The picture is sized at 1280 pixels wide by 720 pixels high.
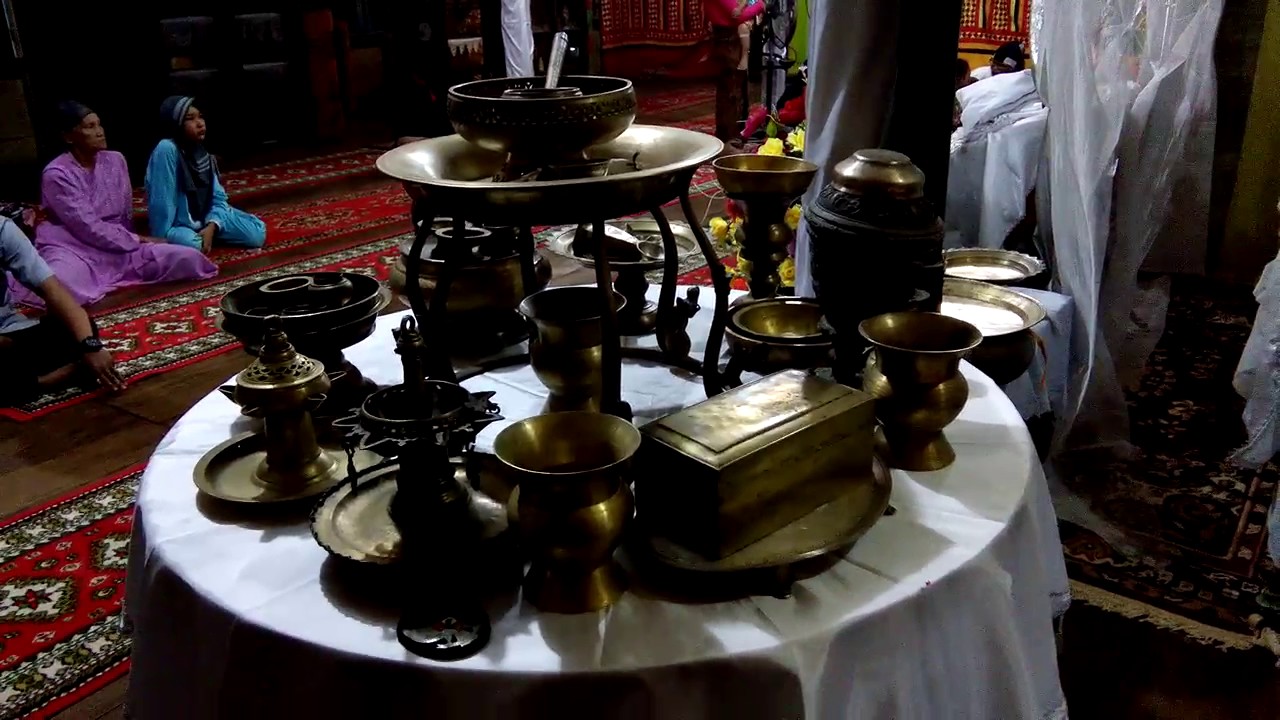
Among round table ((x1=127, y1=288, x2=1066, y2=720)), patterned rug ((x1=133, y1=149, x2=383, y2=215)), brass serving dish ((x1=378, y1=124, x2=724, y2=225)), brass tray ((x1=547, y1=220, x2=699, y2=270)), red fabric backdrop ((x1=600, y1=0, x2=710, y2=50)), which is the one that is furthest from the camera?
red fabric backdrop ((x1=600, y1=0, x2=710, y2=50))

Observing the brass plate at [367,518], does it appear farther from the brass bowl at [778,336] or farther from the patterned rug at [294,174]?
the patterned rug at [294,174]

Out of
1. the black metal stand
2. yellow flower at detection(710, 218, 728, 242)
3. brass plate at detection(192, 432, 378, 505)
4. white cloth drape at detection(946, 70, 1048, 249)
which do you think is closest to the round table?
brass plate at detection(192, 432, 378, 505)

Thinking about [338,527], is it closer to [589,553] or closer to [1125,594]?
[589,553]

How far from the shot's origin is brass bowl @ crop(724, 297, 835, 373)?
60.9 inches

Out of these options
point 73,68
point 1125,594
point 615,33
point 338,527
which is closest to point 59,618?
point 338,527

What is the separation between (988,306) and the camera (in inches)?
81.2

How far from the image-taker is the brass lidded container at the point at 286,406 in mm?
1224

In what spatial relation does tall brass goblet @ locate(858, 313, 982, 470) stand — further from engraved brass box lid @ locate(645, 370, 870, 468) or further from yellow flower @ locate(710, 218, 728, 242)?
yellow flower @ locate(710, 218, 728, 242)

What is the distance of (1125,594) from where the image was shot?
2266 mm

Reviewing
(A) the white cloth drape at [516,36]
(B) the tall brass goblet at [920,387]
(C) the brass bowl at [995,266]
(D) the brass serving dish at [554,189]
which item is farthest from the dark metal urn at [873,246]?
(A) the white cloth drape at [516,36]

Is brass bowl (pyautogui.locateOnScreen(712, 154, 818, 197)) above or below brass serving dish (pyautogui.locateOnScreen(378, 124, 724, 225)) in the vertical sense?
below

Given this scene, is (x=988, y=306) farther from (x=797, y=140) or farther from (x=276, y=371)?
(x=276, y=371)

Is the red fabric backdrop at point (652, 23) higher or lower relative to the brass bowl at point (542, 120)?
higher

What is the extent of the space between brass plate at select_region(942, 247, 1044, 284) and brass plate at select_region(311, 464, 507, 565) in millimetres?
1733
